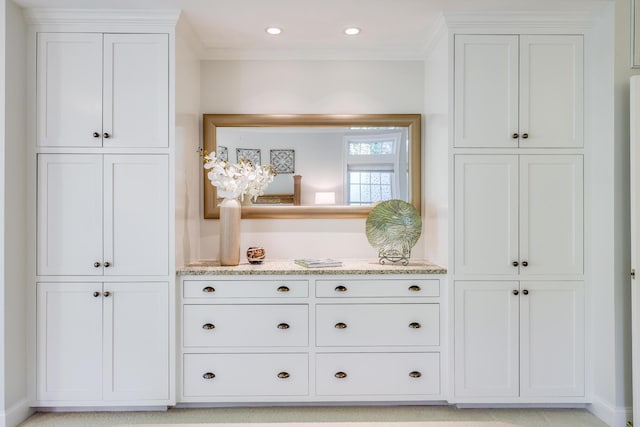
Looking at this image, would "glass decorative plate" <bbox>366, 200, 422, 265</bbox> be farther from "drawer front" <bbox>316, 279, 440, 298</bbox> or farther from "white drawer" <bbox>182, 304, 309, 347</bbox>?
"white drawer" <bbox>182, 304, 309, 347</bbox>

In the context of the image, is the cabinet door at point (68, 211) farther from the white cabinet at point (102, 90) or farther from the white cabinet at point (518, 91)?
the white cabinet at point (518, 91)

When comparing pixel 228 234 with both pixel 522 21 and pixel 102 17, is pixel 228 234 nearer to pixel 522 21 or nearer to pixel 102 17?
pixel 102 17

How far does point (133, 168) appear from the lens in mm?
2594

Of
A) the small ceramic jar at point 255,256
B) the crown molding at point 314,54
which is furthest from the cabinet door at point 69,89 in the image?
the small ceramic jar at point 255,256

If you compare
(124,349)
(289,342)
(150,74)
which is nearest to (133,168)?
(150,74)

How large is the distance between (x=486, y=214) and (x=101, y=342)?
96.8 inches

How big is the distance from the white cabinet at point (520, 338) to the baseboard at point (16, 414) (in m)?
2.60

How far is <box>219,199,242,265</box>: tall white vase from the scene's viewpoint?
282 centimetres

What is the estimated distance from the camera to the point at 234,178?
9.41 ft

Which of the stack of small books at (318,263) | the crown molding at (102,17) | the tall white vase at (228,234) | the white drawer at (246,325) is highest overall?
the crown molding at (102,17)

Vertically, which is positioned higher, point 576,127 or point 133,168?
point 576,127

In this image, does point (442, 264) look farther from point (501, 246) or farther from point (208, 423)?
point (208, 423)

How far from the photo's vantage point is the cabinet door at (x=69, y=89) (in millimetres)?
2561

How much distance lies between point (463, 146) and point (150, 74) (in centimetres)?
195
